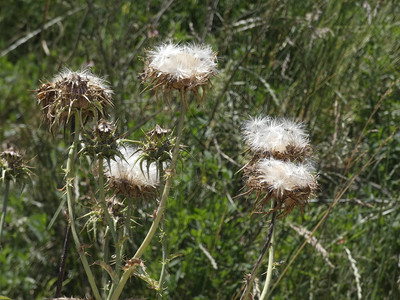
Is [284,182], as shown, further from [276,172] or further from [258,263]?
[258,263]

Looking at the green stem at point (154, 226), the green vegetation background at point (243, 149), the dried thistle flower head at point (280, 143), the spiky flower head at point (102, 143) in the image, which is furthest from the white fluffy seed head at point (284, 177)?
the green vegetation background at point (243, 149)

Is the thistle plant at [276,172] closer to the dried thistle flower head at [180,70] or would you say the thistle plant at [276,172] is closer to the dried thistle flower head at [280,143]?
the dried thistle flower head at [280,143]

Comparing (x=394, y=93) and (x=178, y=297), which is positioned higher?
(x=394, y=93)

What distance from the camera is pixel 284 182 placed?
1463mm

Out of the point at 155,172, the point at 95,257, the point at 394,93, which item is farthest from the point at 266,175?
the point at 394,93

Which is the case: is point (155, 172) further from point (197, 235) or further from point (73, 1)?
point (73, 1)

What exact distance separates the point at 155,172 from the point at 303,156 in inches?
15.9

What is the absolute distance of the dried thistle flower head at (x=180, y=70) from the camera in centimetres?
148

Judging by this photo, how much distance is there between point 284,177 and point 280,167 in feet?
0.12

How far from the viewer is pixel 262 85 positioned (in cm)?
332

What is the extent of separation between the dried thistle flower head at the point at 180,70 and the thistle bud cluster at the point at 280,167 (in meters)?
0.24

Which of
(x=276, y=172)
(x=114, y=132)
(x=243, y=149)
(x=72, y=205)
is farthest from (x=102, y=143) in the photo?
(x=243, y=149)

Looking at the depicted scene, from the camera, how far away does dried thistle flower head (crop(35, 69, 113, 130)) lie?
4.73 ft

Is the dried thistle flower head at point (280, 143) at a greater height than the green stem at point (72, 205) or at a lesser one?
greater
